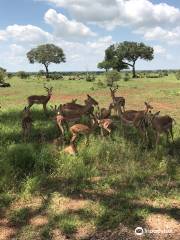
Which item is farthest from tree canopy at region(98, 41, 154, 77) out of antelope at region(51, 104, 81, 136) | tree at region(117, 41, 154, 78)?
antelope at region(51, 104, 81, 136)

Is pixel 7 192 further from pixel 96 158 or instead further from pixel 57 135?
pixel 57 135

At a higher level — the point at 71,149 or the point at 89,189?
the point at 71,149

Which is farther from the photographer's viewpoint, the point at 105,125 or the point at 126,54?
the point at 126,54

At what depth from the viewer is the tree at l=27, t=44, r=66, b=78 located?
86688mm

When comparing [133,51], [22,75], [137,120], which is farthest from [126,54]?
[137,120]

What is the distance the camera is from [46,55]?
8669 cm

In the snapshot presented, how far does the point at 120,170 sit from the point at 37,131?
4220mm

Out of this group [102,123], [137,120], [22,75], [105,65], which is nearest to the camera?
[102,123]

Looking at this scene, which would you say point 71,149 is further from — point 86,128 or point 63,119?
point 63,119

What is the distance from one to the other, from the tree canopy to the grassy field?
7006cm

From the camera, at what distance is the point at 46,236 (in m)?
6.91

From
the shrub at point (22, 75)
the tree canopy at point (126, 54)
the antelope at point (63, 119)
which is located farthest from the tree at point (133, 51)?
the antelope at point (63, 119)

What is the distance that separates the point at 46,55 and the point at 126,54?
16828 mm

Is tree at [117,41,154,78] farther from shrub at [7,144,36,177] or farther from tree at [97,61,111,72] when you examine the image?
shrub at [7,144,36,177]
